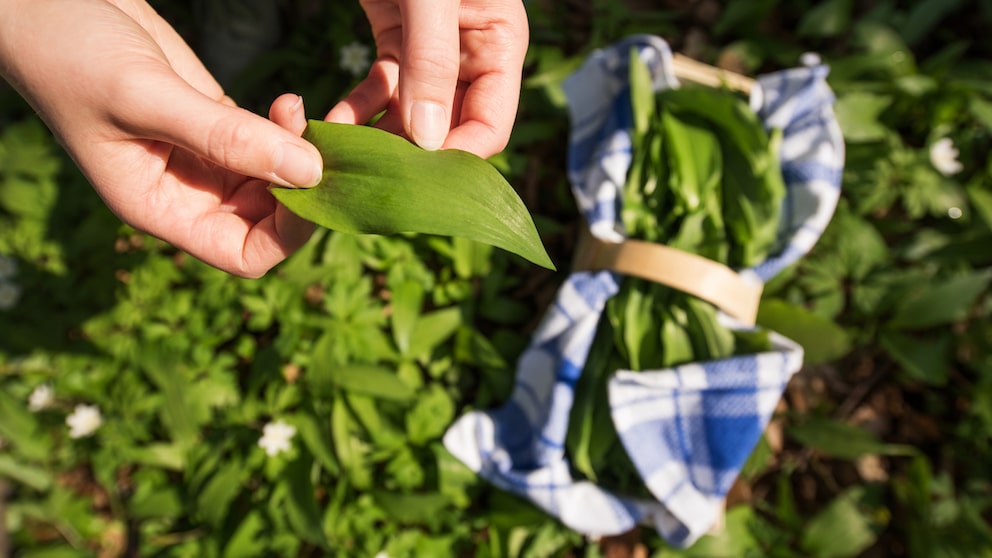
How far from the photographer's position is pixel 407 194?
77 cm

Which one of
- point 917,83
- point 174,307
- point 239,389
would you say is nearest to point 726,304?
point 917,83

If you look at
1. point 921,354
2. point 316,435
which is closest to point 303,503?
point 316,435

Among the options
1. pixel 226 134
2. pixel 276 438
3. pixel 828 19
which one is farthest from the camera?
pixel 828 19

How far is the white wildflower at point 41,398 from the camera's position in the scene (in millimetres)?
1570

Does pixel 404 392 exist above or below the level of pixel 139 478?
above

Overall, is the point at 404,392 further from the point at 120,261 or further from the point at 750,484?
the point at 750,484

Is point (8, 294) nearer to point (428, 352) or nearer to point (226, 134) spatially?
point (428, 352)

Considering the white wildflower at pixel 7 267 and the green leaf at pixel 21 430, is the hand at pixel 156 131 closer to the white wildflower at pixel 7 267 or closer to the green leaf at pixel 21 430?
the white wildflower at pixel 7 267

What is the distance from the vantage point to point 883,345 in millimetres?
1630

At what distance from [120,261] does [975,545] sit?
2231mm

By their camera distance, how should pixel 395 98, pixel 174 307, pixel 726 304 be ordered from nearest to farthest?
pixel 395 98 < pixel 726 304 < pixel 174 307

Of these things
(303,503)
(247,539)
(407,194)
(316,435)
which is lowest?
(247,539)

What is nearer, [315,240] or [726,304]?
[726,304]

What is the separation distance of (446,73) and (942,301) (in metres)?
1.48
